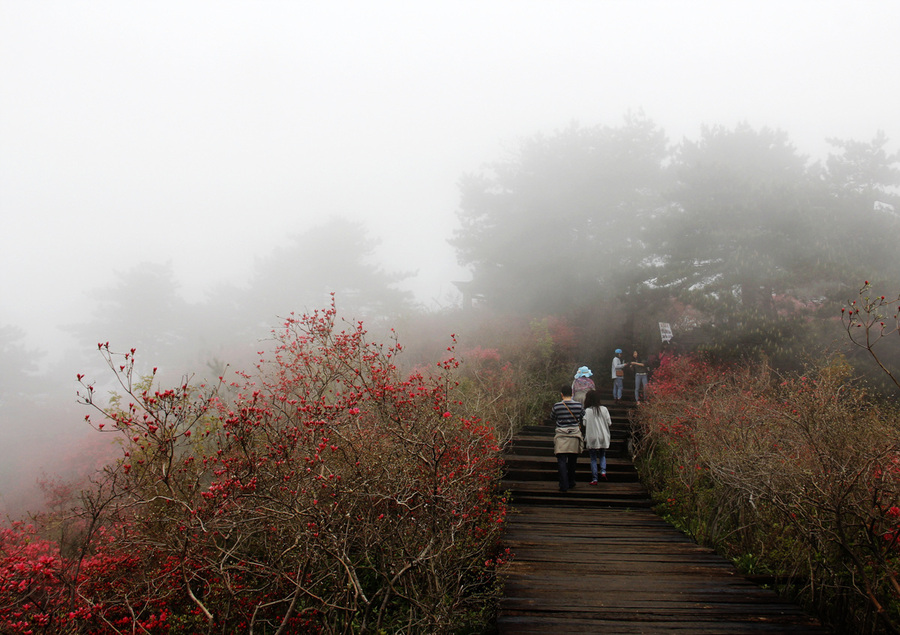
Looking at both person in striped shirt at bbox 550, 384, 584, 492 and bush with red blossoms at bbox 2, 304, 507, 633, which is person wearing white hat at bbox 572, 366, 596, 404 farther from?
bush with red blossoms at bbox 2, 304, 507, 633

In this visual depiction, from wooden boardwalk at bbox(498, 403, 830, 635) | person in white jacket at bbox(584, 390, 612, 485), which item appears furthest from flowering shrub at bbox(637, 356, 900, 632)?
person in white jacket at bbox(584, 390, 612, 485)

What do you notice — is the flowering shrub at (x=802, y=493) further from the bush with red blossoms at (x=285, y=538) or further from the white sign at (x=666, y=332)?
the white sign at (x=666, y=332)

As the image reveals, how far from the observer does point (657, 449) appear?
9188 millimetres

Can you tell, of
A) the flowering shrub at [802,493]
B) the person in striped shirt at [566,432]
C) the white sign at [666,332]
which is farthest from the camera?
the white sign at [666,332]

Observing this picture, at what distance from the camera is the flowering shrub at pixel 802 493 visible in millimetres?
3588

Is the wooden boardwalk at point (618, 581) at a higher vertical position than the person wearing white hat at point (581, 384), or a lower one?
lower

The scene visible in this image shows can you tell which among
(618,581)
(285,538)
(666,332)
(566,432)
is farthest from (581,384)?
(285,538)

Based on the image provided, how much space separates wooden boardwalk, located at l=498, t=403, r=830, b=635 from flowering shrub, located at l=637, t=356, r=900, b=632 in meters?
0.42

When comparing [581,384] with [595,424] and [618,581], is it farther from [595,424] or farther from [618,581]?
[618,581]

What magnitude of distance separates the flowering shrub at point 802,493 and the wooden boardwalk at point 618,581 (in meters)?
0.42

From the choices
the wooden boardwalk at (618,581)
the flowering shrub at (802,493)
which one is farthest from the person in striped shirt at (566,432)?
the flowering shrub at (802,493)

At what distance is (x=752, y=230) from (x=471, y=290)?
12.5 meters

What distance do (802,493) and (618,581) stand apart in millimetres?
1791

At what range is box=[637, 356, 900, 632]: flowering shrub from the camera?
3588 millimetres
